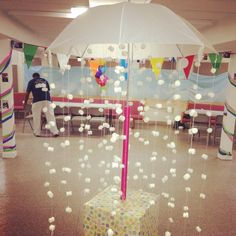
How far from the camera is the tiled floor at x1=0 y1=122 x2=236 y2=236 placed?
296cm

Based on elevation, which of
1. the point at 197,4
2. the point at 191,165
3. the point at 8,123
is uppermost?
the point at 197,4

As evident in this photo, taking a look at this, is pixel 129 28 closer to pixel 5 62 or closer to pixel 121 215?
pixel 121 215

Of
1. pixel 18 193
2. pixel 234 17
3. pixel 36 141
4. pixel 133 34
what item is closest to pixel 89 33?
pixel 133 34

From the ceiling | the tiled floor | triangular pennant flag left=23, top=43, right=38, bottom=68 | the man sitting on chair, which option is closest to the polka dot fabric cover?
the tiled floor

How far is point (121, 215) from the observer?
222 cm

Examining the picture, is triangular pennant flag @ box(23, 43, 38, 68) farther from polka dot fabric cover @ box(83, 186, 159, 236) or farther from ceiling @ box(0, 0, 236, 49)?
polka dot fabric cover @ box(83, 186, 159, 236)

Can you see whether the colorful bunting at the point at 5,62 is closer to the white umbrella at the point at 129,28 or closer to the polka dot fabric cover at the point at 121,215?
the white umbrella at the point at 129,28

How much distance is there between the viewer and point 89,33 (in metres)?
1.84

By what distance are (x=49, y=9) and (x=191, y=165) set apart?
368 centimetres

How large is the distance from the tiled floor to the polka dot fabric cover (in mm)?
469

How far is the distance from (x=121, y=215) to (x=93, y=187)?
181 cm

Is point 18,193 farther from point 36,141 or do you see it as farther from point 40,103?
point 40,103

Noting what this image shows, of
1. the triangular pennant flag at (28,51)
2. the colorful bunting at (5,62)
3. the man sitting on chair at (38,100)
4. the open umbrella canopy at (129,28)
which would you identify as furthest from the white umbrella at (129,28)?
the man sitting on chair at (38,100)

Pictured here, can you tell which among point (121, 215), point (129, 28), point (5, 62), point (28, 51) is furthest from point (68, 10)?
point (121, 215)
